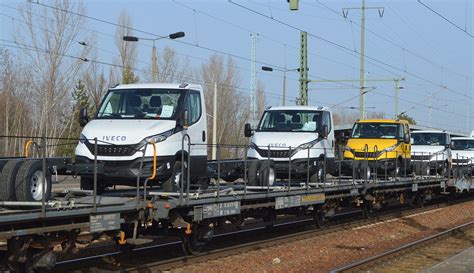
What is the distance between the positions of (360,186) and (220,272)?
26.1ft

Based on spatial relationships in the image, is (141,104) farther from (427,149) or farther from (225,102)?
(225,102)

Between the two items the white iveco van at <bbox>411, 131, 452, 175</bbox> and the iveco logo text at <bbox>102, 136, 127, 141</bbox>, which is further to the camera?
the white iveco van at <bbox>411, 131, 452, 175</bbox>

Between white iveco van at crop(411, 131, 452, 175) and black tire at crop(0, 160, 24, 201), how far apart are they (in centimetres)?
1850

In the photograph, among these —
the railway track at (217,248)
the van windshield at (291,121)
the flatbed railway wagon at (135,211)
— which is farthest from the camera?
the van windshield at (291,121)

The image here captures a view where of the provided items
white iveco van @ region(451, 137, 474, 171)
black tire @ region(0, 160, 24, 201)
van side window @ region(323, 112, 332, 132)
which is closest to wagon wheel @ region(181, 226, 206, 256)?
black tire @ region(0, 160, 24, 201)

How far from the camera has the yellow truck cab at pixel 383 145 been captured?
70.5ft

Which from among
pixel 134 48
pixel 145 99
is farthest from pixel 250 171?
pixel 134 48

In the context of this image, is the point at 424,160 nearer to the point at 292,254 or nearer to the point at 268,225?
the point at 268,225

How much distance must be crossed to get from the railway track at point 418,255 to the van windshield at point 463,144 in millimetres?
15092

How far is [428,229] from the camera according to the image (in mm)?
18984

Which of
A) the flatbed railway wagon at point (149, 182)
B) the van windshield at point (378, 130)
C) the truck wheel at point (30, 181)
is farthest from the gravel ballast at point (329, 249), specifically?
the truck wheel at point (30, 181)

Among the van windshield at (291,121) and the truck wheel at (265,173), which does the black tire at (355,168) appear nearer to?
the van windshield at (291,121)

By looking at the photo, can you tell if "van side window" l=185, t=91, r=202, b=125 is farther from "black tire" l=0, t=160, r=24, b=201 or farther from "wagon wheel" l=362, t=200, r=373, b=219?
"wagon wheel" l=362, t=200, r=373, b=219

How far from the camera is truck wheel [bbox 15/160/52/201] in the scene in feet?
27.3
